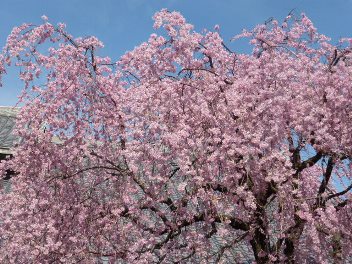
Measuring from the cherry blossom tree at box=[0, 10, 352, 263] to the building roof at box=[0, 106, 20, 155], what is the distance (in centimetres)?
669

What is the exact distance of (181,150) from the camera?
723 cm

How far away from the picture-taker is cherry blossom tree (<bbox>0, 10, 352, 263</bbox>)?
7328 mm

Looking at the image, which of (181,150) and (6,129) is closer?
(181,150)

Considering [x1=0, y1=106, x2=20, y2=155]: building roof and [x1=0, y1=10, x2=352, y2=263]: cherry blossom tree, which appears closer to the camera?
[x1=0, y1=10, x2=352, y2=263]: cherry blossom tree

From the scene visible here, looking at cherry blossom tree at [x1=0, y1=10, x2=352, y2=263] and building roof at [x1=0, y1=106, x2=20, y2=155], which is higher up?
building roof at [x1=0, y1=106, x2=20, y2=155]

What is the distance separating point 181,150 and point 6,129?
12.3 metres

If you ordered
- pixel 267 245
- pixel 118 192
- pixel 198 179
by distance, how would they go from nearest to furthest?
pixel 198 179 < pixel 267 245 < pixel 118 192

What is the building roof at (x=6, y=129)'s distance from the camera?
15.5 m

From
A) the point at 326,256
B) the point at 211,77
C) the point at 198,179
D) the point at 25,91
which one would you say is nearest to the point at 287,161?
the point at 198,179

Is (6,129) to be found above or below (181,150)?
above

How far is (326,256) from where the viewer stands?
8.76 metres

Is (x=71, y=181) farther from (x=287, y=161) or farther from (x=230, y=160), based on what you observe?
(x=287, y=161)

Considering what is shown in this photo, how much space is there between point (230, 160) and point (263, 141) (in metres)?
0.57

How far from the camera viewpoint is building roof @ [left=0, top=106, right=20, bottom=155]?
610 inches
